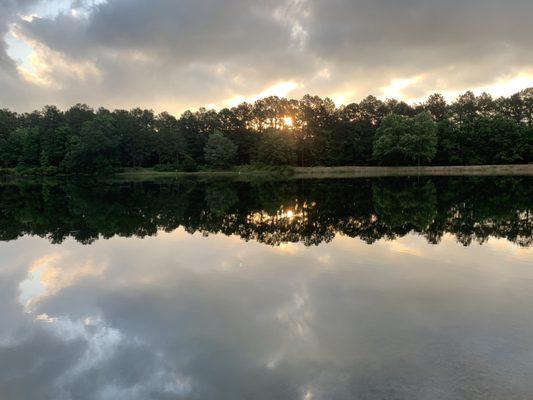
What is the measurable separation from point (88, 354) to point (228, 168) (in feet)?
349

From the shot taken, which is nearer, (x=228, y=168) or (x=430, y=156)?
(x=430, y=156)

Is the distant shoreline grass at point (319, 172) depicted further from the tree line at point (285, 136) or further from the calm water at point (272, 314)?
the calm water at point (272, 314)

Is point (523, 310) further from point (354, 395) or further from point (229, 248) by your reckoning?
point (229, 248)

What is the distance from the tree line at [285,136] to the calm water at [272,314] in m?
83.7

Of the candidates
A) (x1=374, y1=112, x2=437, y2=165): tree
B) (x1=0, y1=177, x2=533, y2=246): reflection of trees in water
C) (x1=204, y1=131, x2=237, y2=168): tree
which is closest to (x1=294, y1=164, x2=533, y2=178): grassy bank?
(x1=374, y1=112, x2=437, y2=165): tree

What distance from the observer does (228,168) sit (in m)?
114

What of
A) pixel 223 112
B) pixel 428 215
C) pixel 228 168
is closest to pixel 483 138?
pixel 228 168

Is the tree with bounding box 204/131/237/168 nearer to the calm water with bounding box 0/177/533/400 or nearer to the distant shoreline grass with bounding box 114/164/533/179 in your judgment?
the distant shoreline grass with bounding box 114/164/533/179

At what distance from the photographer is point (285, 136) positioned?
105250mm

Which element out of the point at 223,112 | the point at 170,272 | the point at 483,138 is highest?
the point at 223,112

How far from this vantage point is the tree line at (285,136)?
99.3 metres

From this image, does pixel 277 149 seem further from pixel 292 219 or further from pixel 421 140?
pixel 292 219

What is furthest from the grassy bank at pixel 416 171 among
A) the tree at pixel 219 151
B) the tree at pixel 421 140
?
the tree at pixel 219 151

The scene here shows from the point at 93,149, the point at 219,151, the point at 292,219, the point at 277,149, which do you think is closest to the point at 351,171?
the point at 277,149
